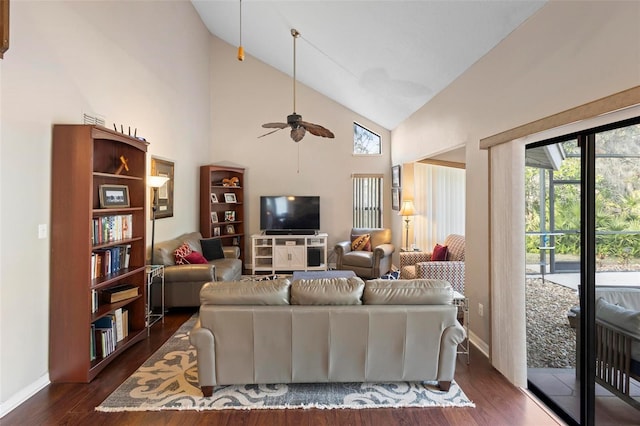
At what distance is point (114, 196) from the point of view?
11.8ft

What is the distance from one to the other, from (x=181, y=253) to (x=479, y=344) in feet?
13.1

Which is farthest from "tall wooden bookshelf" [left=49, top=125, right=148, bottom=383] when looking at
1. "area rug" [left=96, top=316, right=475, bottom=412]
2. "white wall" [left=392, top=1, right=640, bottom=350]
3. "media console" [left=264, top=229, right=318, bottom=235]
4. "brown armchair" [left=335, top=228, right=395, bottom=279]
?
"media console" [left=264, top=229, right=318, bottom=235]

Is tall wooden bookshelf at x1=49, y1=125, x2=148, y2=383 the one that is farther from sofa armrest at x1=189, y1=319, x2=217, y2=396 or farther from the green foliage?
the green foliage

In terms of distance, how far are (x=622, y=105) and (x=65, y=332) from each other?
4134 millimetres

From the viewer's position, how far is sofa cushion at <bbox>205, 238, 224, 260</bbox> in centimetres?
589

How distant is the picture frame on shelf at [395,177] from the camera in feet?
22.7

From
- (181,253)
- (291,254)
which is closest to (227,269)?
(181,253)

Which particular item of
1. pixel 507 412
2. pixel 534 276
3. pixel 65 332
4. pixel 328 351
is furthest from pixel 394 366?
pixel 65 332

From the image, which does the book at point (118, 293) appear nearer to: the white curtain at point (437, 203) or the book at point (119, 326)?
the book at point (119, 326)

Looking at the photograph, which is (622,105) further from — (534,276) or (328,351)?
(328,351)

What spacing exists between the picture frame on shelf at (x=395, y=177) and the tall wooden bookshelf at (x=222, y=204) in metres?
3.17

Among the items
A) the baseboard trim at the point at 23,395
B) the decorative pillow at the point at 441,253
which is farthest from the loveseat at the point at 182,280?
the decorative pillow at the point at 441,253

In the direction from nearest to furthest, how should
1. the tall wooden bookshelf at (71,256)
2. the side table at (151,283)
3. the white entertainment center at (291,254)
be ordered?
the tall wooden bookshelf at (71,256) → the side table at (151,283) → the white entertainment center at (291,254)

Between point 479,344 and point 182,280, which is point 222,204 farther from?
point 479,344
